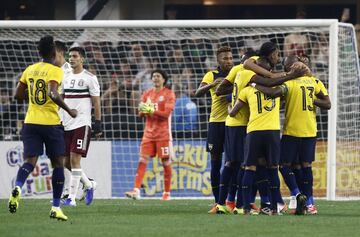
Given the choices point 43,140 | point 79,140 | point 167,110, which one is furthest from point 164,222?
point 167,110

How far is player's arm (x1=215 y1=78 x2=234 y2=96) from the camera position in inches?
644

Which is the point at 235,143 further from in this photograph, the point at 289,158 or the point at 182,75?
the point at 182,75

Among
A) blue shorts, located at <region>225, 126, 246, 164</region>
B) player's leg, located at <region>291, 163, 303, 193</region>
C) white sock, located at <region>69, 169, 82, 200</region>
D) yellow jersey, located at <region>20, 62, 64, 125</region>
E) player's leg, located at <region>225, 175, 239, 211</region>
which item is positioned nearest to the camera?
yellow jersey, located at <region>20, 62, 64, 125</region>

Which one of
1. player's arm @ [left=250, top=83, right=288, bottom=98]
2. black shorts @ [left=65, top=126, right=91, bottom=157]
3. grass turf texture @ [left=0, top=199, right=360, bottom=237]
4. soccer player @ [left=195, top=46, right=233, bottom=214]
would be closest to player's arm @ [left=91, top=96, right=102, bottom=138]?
black shorts @ [left=65, top=126, right=91, bottom=157]

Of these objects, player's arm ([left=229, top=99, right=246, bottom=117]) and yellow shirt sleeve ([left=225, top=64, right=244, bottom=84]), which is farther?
yellow shirt sleeve ([left=225, top=64, right=244, bottom=84])

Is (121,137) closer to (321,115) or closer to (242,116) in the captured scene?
(321,115)

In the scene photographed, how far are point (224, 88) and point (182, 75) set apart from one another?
6956 millimetres

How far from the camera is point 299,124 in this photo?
16.7 metres

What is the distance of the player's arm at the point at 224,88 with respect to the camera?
1636 cm

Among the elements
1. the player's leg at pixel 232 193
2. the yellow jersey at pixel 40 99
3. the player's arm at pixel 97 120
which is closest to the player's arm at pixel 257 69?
the player's leg at pixel 232 193

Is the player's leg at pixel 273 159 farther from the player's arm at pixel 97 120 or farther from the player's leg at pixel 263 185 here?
the player's arm at pixel 97 120

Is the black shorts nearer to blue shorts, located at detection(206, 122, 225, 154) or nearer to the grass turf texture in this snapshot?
the grass turf texture

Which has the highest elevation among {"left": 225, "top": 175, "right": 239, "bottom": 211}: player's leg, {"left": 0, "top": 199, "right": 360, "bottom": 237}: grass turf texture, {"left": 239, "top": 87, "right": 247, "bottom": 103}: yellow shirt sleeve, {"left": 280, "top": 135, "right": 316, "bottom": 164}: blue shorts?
{"left": 239, "top": 87, "right": 247, "bottom": 103}: yellow shirt sleeve

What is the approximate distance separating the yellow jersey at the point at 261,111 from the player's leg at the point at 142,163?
5634 mm
